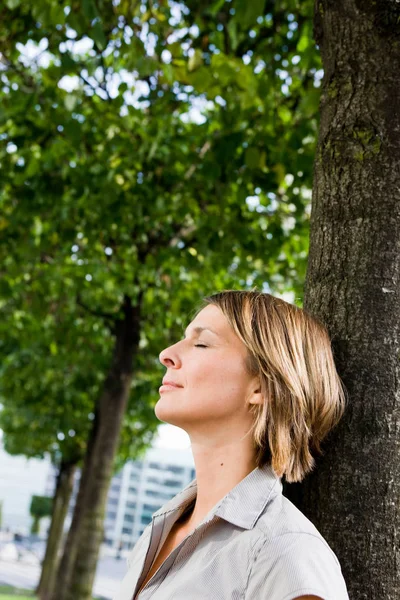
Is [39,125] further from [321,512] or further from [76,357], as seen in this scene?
[76,357]

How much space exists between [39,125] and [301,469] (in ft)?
18.0

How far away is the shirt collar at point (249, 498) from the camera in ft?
6.21

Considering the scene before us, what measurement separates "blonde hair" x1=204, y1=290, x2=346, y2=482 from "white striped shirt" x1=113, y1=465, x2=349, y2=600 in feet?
0.31

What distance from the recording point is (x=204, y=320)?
2.31 meters

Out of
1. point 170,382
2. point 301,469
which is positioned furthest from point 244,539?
point 170,382

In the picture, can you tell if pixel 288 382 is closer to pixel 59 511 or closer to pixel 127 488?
pixel 59 511

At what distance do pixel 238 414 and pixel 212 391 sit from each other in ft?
0.34

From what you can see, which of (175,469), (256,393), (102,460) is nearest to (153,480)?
(175,469)

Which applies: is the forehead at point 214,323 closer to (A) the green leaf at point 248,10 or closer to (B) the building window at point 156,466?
(A) the green leaf at point 248,10

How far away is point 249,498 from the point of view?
76.9 inches

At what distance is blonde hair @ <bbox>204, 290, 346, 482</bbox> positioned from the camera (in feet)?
6.93

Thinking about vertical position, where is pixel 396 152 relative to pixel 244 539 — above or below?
above

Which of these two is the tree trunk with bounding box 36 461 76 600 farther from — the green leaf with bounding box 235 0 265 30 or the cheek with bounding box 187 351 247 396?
the cheek with bounding box 187 351 247 396

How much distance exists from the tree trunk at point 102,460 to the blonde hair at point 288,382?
7700 millimetres
